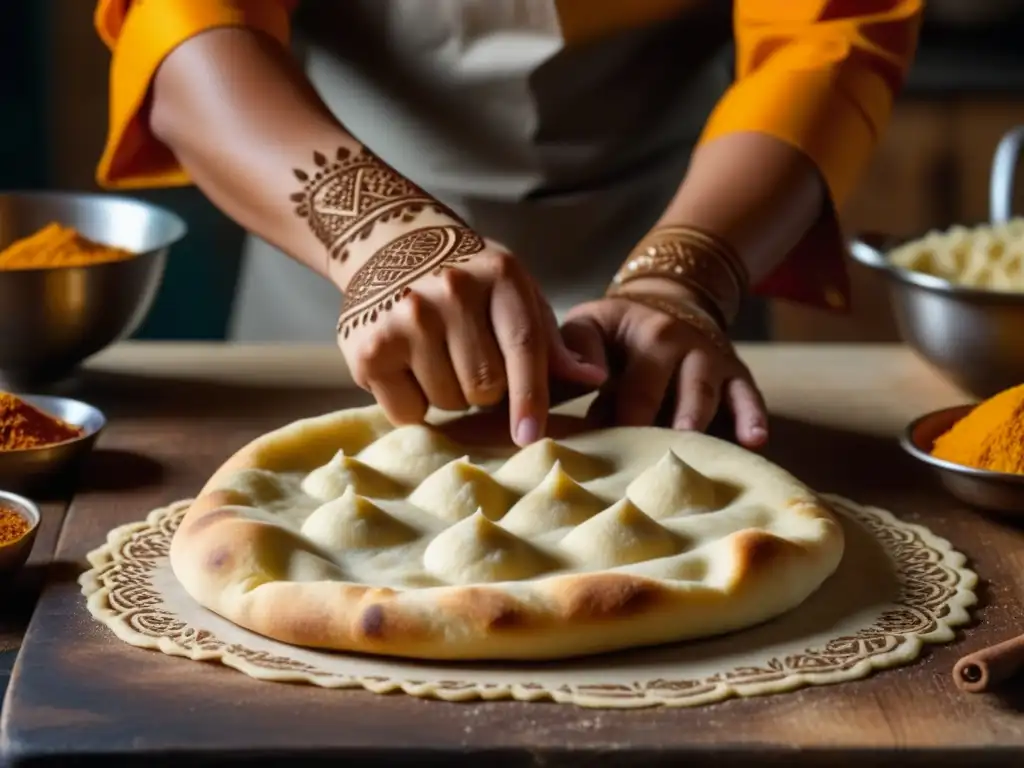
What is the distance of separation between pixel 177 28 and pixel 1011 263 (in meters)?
0.90

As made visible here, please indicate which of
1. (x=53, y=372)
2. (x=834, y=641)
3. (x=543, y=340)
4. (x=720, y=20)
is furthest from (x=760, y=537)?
(x=720, y=20)

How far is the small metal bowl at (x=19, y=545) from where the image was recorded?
3.26 feet

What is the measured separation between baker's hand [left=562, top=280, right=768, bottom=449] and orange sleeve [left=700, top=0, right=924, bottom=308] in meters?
0.29

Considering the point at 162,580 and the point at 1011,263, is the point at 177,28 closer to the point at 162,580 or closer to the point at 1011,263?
the point at 162,580

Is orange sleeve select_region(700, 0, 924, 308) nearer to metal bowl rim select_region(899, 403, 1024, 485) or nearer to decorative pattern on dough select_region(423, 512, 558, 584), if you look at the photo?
metal bowl rim select_region(899, 403, 1024, 485)

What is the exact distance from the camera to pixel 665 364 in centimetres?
130

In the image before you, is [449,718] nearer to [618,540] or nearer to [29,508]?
[618,540]

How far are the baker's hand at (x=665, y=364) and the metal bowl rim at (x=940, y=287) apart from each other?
209 mm

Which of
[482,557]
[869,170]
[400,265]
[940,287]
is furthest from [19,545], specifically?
[869,170]

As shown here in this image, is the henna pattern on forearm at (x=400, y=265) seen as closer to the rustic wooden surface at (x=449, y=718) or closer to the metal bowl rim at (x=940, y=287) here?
the rustic wooden surface at (x=449, y=718)

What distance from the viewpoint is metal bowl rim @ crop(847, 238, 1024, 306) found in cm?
136

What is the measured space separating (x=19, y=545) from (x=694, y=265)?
2.36ft

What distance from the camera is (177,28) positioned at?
1513 mm

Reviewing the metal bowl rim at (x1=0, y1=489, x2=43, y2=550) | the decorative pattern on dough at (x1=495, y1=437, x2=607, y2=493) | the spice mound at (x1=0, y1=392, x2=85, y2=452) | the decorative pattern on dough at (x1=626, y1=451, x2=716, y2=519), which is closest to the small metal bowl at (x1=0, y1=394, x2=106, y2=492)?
the spice mound at (x1=0, y1=392, x2=85, y2=452)
